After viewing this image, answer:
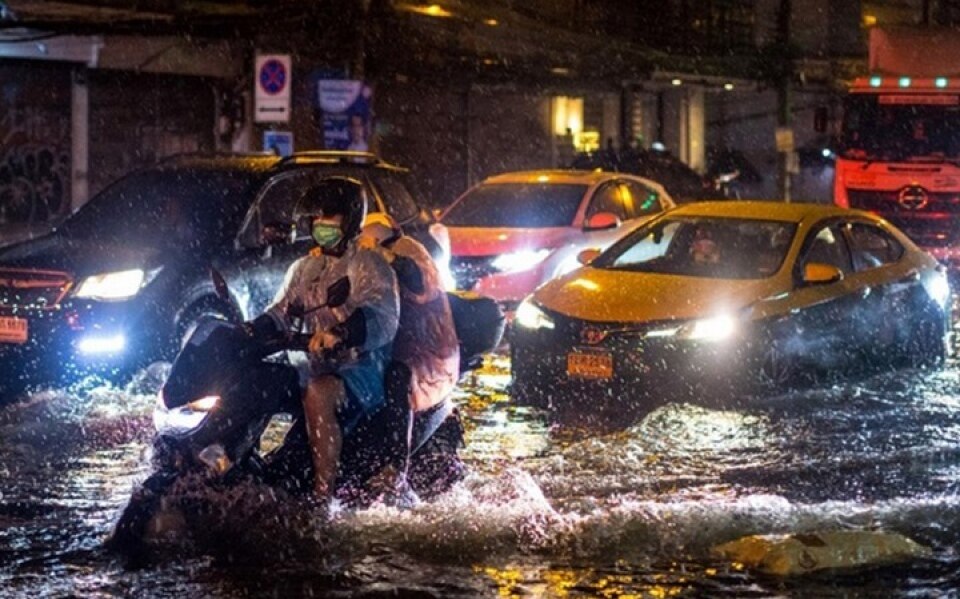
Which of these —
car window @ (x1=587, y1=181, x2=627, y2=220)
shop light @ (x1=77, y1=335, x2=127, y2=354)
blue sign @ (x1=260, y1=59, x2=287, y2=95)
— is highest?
blue sign @ (x1=260, y1=59, x2=287, y2=95)

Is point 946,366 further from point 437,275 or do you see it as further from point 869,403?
point 437,275

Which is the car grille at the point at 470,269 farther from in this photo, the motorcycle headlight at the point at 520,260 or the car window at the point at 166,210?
the car window at the point at 166,210

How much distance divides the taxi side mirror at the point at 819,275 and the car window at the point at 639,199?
571cm

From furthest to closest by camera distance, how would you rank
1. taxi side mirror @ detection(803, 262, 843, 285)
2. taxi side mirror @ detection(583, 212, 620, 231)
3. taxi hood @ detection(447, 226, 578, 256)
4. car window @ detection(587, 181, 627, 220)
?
car window @ detection(587, 181, 627, 220), taxi hood @ detection(447, 226, 578, 256), taxi side mirror @ detection(583, 212, 620, 231), taxi side mirror @ detection(803, 262, 843, 285)

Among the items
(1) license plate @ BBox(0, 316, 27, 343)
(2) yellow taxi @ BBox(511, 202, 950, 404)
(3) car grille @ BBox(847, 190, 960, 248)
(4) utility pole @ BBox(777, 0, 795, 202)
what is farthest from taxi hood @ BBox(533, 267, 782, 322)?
(4) utility pole @ BBox(777, 0, 795, 202)

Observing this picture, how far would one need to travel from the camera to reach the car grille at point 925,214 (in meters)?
21.4

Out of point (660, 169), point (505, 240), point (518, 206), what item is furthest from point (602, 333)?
point (660, 169)

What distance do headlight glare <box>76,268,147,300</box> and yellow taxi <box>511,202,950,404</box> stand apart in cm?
264

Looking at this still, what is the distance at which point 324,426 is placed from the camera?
6.76 metres

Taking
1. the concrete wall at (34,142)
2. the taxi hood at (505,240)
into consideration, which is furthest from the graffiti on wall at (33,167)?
the taxi hood at (505,240)

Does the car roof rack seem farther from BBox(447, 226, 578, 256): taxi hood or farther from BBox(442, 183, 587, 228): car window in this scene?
BBox(442, 183, 587, 228): car window

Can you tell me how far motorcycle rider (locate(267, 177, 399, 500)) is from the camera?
6684 mm

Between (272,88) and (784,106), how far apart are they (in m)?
19.9

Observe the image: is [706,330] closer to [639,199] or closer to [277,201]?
[277,201]
